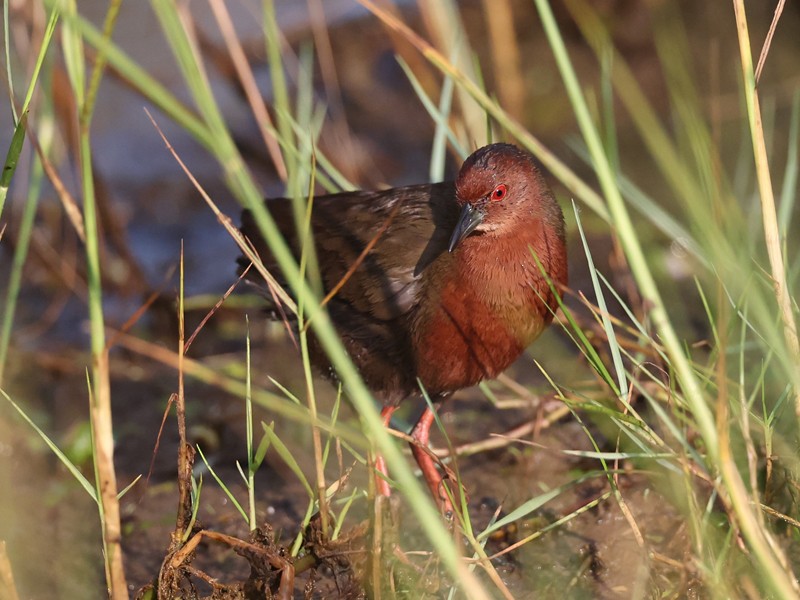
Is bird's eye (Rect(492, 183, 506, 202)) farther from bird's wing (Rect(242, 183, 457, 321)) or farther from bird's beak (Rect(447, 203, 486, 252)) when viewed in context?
bird's wing (Rect(242, 183, 457, 321))

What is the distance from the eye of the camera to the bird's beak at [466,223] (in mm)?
3043

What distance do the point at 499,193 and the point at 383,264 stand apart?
1.57ft

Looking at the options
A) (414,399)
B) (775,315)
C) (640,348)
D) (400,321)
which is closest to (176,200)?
(414,399)

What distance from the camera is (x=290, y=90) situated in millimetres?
7055

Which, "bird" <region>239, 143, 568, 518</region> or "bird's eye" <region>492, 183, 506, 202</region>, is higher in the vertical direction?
"bird's eye" <region>492, 183, 506, 202</region>

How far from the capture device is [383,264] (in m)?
3.30

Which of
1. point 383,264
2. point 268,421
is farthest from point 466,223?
point 268,421

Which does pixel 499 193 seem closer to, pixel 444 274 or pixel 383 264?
pixel 444 274

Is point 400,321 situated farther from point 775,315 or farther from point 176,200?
point 176,200

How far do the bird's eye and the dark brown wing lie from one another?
0.75 feet

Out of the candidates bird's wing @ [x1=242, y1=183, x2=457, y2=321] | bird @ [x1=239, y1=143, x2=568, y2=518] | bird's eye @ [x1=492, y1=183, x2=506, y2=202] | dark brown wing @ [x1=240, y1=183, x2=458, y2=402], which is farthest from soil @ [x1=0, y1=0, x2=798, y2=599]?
bird's eye @ [x1=492, y1=183, x2=506, y2=202]

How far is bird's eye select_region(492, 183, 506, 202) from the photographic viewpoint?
307cm

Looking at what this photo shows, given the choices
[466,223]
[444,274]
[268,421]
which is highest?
[466,223]

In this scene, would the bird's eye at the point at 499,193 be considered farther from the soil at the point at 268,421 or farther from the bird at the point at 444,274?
the soil at the point at 268,421
